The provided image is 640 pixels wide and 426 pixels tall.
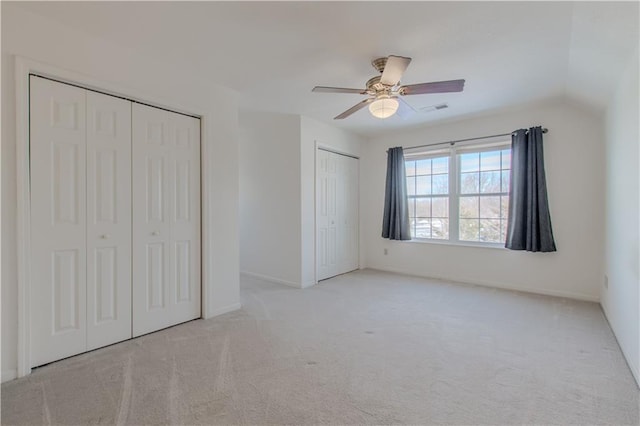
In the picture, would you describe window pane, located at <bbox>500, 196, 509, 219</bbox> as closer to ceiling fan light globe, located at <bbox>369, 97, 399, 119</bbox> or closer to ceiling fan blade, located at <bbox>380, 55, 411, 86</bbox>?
ceiling fan light globe, located at <bbox>369, 97, 399, 119</bbox>

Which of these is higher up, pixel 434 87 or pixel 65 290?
pixel 434 87

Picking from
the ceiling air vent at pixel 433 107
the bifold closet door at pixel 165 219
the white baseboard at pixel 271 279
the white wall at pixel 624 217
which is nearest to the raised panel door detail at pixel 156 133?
the bifold closet door at pixel 165 219

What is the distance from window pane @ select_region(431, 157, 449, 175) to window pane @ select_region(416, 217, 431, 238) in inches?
32.1

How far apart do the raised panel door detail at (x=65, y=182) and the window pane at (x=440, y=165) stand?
183 inches

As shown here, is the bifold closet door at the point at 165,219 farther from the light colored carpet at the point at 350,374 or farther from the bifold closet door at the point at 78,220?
the light colored carpet at the point at 350,374

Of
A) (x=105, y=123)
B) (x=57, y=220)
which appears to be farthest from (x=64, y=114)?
(x=57, y=220)

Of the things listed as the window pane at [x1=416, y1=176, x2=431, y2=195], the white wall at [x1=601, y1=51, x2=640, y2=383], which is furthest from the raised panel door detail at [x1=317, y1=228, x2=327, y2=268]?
the white wall at [x1=601, y1=51, x2=640, y2=383]

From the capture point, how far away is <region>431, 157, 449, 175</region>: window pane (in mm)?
4930

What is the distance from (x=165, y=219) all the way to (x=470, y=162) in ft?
14.0

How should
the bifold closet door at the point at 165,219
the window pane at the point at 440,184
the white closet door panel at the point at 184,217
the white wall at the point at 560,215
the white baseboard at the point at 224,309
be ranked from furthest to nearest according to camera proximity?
the window pane at the point at 440,184 < the white wall at the point at 560,215 < the white baseboard at the point at 224,309 < the white closet door panel at the point at 184,217 < the bifold closet door at the point at 165,219

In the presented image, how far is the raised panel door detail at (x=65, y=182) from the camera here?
7.38 ft

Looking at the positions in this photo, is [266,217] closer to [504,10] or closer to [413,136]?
[413,136]

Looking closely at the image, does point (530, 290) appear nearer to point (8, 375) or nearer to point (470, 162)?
point (470, 162)

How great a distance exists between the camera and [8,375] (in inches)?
79.2
